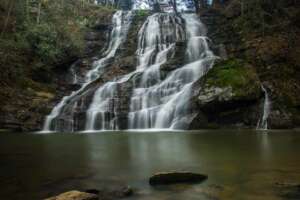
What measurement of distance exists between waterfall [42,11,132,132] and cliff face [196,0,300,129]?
789cm

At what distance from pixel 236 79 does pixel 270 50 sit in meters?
4.35

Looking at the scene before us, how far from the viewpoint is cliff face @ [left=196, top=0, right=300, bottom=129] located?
66.0ft

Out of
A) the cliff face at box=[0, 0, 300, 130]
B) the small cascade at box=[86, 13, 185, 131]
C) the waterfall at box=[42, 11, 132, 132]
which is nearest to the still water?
the cliff face at box=[0, 0, 300, 130]

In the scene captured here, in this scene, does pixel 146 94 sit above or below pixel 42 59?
below

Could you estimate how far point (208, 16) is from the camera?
3403cm

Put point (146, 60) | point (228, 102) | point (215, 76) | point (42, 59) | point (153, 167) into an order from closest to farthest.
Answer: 1. point (153, 167)
2. point (228, 102)
3. point (215, 76)
4. point (42, 59)
5. point (146, 60)

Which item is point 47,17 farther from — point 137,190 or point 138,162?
point 137,190

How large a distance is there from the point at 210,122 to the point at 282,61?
20.6ft

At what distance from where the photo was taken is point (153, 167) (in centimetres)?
888

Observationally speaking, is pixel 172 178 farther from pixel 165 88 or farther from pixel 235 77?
pixel 165 88

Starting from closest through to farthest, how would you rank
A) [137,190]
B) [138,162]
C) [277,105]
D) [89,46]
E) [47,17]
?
[137,190]
[138,162]
[277,105]
[47,17]
[89,46]

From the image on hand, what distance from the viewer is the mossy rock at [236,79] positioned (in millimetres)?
Result: 20188

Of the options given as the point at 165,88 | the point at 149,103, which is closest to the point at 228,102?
the point at 165,88

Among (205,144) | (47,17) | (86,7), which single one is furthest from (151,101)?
(86,7)
